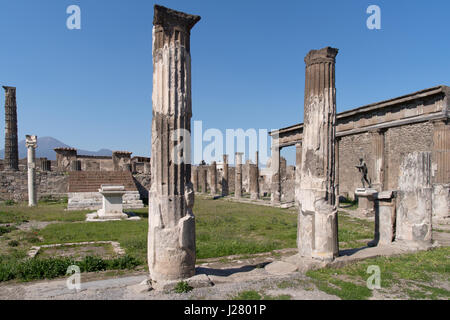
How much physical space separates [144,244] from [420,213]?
6.63 metres

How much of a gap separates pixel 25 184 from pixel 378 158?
20470mm

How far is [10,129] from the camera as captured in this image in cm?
2212

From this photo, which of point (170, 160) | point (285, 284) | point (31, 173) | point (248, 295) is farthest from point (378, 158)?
point (31, 173)

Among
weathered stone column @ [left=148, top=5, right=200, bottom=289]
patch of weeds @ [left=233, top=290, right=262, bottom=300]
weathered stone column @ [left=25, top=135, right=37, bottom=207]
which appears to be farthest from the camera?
weathered stone column @ [left=25, top=135, right=37, bottom=207]

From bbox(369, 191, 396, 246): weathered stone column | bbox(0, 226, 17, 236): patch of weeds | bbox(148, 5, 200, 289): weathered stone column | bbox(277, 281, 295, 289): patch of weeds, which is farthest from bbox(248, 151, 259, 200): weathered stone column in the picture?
bbox(148, 5, 200, 289): weathered stone column

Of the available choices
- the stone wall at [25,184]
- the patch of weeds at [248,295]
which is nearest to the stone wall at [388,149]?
the patch of weeds at [248,295]

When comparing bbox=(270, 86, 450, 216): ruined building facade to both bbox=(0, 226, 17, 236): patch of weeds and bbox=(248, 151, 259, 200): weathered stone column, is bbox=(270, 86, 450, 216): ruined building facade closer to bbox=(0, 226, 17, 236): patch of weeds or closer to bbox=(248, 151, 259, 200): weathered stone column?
bbox=(248, 151, 259, 200): weathered stone column

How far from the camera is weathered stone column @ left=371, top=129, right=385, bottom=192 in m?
14.5

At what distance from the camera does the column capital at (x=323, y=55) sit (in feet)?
20.3

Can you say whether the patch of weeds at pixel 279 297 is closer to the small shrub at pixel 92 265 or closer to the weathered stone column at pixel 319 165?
the weathered stone column at pixel 319 165

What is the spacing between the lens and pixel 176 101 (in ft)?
15.1

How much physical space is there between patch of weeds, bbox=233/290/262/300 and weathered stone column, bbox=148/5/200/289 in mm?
866
